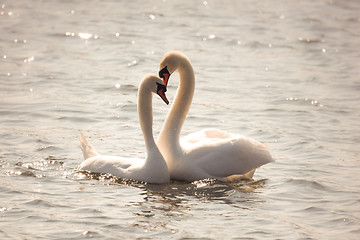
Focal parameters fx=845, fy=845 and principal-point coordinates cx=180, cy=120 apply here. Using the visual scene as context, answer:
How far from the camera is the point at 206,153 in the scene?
9.58m

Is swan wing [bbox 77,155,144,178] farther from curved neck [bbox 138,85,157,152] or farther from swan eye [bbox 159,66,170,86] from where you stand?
swan eye [bbox 159,66,170,86]

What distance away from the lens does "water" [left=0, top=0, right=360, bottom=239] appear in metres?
8.34

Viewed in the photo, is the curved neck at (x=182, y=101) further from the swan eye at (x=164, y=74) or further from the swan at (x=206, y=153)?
the swan eye at (x=164, y=74)

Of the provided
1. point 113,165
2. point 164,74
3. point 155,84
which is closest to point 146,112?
point 155,84

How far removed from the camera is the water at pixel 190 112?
8336mm

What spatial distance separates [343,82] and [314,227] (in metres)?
8.17

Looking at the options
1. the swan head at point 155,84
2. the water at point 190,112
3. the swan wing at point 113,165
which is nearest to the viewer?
the water at point 190,112

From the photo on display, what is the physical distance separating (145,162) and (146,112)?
65 cm

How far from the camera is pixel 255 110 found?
13.9 meters

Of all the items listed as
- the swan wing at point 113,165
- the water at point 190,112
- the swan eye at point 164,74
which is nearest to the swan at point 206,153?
the swan eye at point 164,74

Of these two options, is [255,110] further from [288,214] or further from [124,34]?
[124,34]

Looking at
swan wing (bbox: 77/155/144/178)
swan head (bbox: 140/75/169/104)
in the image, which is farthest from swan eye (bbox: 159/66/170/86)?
swan wing (bbox: 77/155/144/178)

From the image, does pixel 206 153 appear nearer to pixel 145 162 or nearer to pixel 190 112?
pixel 145 162

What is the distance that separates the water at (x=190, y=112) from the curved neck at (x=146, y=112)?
0.57 metres
